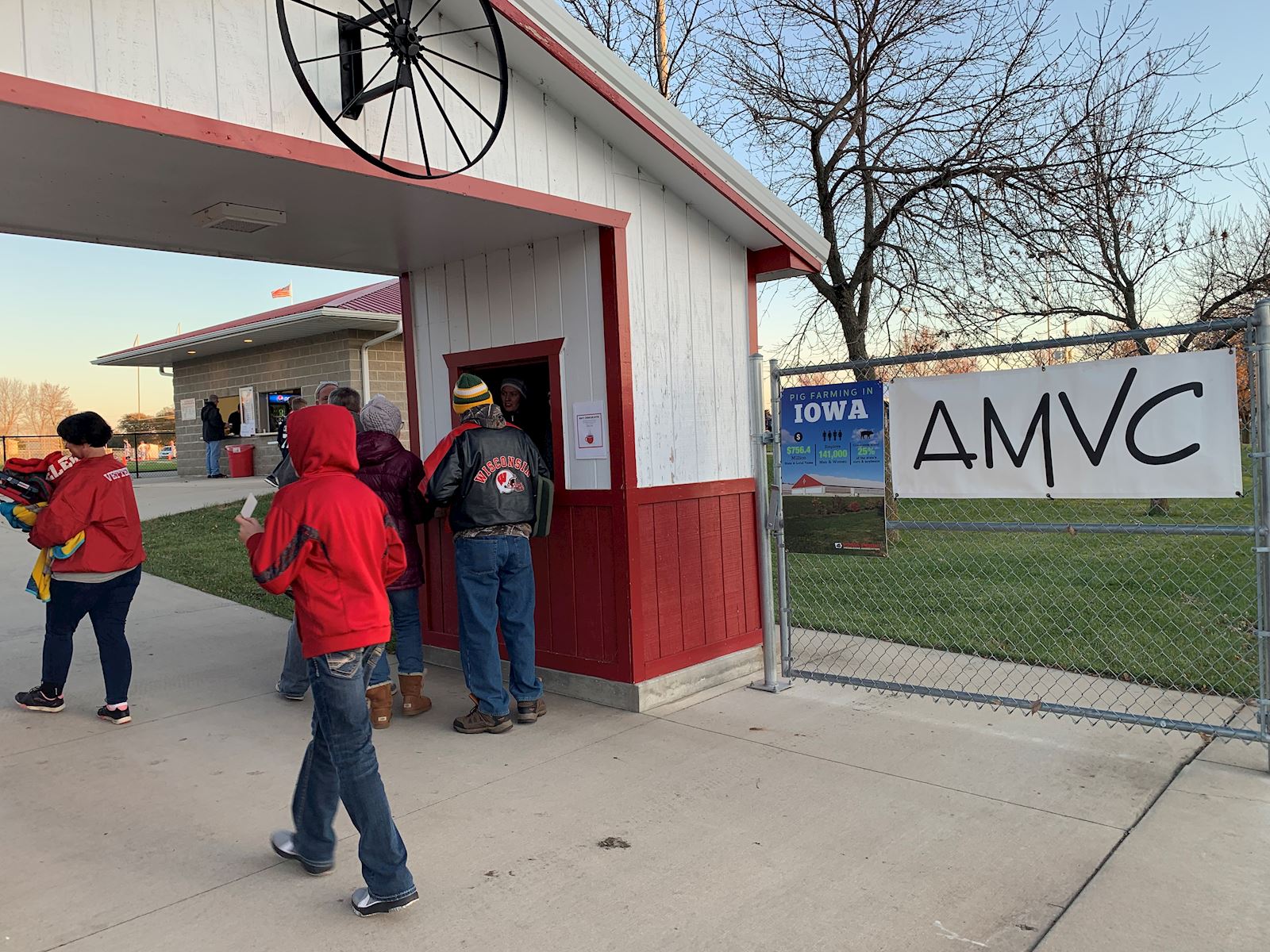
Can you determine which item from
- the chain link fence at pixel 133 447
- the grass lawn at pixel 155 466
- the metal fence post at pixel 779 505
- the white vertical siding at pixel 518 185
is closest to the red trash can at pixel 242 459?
the chain link fence at pixel 133 447

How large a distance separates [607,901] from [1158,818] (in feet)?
7.33

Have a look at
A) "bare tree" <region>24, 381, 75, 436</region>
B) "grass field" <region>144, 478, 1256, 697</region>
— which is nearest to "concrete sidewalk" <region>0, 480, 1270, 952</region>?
"grass field" <region>144, 478, 1256, 697</region>

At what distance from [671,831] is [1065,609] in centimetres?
511

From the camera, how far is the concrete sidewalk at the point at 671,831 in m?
2.97

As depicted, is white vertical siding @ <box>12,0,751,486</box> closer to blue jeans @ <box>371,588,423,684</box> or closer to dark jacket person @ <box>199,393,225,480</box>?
blue jeans @ <box>371,588,423,684</box>

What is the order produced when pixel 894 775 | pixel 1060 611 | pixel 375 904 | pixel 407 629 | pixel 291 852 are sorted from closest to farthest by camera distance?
pixel 375 904 → pixel 291 852 → pixel 894 775 → pixel 407 629 → pixel 1060 611

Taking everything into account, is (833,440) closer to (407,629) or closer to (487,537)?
(487,537)

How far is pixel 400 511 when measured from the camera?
5.18m

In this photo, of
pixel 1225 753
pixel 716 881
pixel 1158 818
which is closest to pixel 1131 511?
pixel 1225 753

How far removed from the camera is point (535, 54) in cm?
475

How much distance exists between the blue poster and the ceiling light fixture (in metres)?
2.97

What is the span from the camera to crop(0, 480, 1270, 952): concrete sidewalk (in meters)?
2.97

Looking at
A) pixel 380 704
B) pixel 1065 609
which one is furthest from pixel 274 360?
pixel 1065 609

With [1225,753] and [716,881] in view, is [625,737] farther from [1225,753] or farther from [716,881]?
[1225,753]
